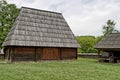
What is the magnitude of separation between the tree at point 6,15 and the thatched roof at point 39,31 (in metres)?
7.09

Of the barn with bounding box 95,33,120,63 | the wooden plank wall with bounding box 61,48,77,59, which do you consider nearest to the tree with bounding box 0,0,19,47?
the wooden plank wall with bounding box 61,48,77,59

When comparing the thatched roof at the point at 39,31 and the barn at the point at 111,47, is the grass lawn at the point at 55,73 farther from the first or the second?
the barn at the point at 111,47

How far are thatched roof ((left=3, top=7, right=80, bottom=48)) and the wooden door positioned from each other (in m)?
0.76

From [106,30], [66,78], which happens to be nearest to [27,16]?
[66,78]

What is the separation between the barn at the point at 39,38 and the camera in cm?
2422

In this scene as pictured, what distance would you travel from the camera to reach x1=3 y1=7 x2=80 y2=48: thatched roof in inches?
958

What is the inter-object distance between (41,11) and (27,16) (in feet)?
8.79

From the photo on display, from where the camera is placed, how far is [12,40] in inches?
923

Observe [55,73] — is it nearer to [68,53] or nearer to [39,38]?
[39,38]

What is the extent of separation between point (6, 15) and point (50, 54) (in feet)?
36.9

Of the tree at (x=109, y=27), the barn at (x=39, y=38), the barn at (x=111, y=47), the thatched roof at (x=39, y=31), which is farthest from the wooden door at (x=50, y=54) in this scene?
the tree at (x=109, y=27)

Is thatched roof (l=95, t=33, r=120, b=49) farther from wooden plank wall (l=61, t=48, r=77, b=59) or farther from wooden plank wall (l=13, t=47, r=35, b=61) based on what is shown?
wooden plank wall (l=13, t=47, r=35, b=61)

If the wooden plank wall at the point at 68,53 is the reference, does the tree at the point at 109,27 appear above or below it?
above

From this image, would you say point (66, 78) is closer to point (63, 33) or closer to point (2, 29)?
point (63, 33)
